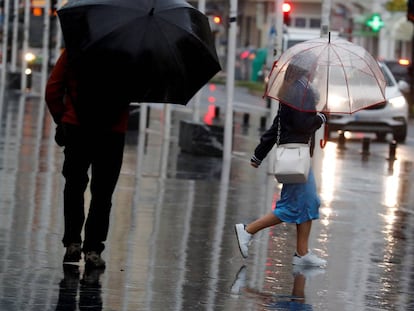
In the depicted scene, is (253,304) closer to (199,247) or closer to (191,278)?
(191,278)

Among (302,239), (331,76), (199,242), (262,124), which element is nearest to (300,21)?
(262,124)

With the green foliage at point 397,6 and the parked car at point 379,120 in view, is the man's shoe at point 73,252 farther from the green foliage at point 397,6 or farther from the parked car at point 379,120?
the green foliage at point 397,6

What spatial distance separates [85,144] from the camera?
1029 centimetres

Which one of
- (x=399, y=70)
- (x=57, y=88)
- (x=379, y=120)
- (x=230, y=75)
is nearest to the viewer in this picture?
(x=57, y=88)

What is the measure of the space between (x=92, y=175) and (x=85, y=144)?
23cm

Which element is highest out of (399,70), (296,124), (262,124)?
(399,70)

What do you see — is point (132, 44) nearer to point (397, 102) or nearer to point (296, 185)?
point (296, 185)

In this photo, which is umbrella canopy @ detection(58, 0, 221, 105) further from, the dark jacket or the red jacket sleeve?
the dark jacket

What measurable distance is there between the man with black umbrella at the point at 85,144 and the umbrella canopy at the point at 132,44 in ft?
0.49

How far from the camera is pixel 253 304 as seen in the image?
934 cm

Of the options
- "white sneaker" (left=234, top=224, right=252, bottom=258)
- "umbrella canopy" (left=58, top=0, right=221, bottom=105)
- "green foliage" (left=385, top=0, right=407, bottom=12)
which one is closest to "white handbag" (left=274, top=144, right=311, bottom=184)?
"white sneaker" (left=234, top=224, right=252, bottom=258)

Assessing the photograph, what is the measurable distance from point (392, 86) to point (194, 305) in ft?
76.6

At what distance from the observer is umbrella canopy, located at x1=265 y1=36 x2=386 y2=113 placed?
11.4 meters

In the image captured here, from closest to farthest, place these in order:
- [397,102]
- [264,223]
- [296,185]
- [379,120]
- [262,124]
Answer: [296,185], [264,223], [379,120], [397,102], [262,124]
